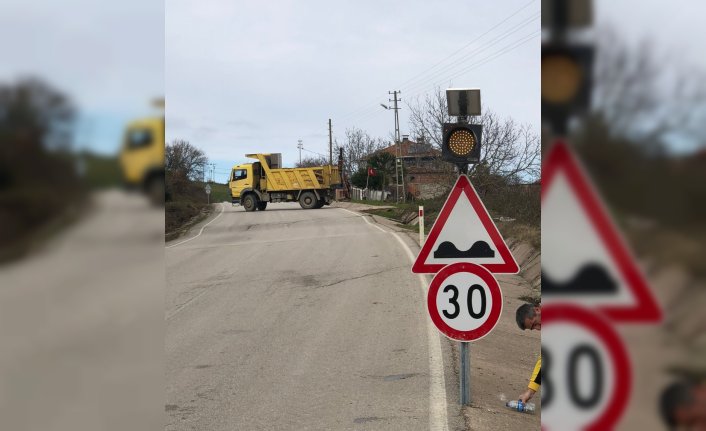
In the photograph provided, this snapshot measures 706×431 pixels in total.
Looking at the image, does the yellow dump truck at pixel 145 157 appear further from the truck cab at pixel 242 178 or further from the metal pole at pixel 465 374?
the truck cab at pixel 242 178

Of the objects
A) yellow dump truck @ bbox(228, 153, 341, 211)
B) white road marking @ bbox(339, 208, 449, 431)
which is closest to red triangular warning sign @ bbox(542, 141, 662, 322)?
white road marking @ bbox(339, 208, 449, 431)

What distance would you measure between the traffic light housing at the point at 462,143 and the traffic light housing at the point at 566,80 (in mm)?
2943

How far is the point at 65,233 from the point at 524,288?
10719mm

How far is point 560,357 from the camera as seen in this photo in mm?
1190

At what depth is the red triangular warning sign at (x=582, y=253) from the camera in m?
1.09

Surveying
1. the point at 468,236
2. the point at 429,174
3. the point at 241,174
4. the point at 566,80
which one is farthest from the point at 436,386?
the point at 241,174

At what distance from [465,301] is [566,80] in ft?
10.9

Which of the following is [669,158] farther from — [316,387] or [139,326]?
[316,387]

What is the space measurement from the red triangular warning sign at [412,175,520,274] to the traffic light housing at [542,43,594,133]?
3087mm

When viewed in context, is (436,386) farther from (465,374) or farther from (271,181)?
(271,181)

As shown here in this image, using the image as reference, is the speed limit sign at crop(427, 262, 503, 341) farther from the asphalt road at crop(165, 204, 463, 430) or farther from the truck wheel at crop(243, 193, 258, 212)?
the truck wheel at crop(243, 193, 258, 212)

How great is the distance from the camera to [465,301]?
4.27 metres

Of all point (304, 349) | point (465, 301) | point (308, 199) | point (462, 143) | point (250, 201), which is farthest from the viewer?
point (308, 199)

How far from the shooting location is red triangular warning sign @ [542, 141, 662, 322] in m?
1.09
